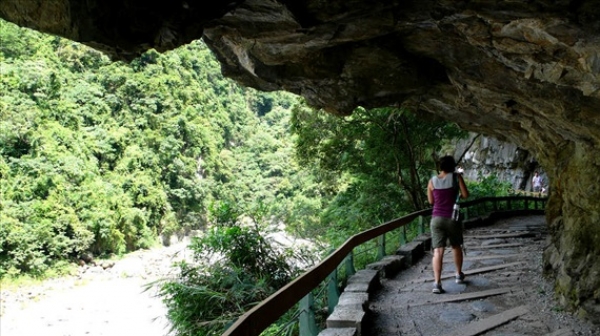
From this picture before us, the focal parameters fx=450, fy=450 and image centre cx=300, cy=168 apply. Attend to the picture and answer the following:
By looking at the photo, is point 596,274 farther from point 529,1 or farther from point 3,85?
point 3,85

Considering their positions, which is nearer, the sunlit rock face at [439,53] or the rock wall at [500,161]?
the sunlit rock face at [439,53]

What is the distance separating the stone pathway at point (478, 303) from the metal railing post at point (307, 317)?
1.12 metres

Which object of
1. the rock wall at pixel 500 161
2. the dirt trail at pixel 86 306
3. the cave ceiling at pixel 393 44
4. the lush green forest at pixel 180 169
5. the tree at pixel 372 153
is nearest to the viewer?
the cave ceiling at pixel 393 44

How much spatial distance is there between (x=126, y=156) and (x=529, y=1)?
38.3 m

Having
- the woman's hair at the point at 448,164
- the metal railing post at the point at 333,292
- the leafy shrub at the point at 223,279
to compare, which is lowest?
the leafy shrub at the point at 223,279

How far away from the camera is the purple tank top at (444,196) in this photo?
17.7ft

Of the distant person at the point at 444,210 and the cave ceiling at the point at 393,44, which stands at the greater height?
the cave ceiling at the point at 393,44

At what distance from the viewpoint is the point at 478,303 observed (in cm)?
499

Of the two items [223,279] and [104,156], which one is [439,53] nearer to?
[223,279]

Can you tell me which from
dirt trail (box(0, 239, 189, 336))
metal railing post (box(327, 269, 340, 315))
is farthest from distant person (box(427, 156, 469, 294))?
dirt trail (box(0, 239, 189, 336))

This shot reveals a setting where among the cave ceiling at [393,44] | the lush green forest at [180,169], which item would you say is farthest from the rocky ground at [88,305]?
the cave ceiling at [393,44]

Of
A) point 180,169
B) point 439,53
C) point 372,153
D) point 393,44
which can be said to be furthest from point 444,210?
point 180,169

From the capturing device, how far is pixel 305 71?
7.02 meters

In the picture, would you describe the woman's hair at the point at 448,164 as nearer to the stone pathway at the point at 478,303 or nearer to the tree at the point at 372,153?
the stone pathway at the point at 478,303
